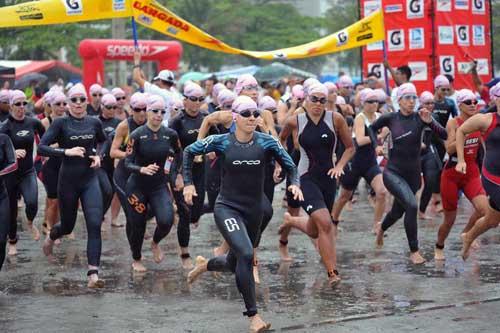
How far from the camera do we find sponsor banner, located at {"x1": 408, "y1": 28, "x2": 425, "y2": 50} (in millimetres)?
20844

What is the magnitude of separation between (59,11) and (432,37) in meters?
8.91

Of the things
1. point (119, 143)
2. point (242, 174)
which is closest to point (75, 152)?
point (119, 143)

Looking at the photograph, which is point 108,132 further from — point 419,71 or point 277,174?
point 419,71

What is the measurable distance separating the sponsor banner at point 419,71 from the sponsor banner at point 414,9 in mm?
899

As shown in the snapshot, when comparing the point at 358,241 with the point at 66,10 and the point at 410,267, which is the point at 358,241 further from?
the point at 66,10

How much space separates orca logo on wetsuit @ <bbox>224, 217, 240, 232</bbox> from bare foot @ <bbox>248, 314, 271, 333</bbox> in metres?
0.77

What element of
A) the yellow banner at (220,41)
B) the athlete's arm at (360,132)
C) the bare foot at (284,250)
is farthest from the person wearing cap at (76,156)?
the yellow banner at (220,41)

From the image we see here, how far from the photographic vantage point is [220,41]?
53.0 ft

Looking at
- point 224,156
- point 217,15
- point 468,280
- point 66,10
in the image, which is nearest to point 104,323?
point 224,156

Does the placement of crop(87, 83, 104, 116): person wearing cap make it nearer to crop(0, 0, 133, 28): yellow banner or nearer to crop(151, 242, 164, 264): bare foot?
crop(0, 0, 133, 28): yellow banner

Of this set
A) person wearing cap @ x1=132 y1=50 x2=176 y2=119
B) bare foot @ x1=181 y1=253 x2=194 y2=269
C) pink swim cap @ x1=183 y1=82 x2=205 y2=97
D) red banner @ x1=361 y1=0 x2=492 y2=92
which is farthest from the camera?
red banner @ x1=361 y1=0 x2=492 y2=92

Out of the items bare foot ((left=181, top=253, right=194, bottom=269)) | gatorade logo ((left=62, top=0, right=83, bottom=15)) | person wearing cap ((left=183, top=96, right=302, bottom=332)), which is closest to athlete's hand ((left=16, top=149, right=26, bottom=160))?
bare foot ((left=181, top=253, right=194, bottom=269))

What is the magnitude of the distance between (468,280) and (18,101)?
5.39 m

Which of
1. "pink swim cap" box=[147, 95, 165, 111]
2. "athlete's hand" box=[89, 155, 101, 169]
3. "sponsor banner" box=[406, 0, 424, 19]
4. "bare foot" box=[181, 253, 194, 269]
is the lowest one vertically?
"bare foot" box=[181, 253, 194, 269]
